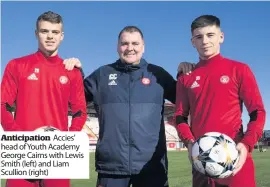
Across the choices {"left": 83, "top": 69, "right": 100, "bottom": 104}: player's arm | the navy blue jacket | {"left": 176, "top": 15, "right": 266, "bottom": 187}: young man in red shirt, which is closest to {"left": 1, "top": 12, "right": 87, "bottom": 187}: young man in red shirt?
{"left": 83, "top": 69, "right": 100, "bottom": 104}: player's arm

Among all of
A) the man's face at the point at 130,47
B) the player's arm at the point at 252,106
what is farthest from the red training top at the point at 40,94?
the player's arm at the point at 252,106

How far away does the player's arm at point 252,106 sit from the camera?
4156 mm

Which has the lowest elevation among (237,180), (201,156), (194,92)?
(237,180)

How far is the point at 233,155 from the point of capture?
13.1ft

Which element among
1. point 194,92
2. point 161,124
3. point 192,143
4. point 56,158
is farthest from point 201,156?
point 56,158

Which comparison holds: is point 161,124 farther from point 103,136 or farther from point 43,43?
point 43,43

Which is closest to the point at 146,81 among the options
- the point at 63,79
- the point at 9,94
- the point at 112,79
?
the point at 112,79

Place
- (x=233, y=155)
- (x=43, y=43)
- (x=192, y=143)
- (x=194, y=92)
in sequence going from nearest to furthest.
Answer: (x=233, y=155), (x=192, y=143), (x=194, y=92), (x=43, y=43)

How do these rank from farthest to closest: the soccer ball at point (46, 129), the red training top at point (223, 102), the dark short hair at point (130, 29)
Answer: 1. the dark short hair at point (130, 29)
2. the soccer ball at point (46, 129)
3. the red training top at point (223, 102)

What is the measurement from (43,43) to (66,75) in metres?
0.50

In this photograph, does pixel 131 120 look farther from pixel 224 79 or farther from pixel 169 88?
pixel 224 79

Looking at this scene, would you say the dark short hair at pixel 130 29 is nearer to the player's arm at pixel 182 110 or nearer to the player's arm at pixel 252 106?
the player's arm at pixel 182 110

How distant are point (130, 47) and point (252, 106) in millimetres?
1745

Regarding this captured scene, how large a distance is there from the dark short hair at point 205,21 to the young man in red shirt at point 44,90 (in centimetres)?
168
